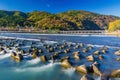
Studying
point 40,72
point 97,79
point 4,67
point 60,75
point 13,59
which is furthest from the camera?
point 13,59

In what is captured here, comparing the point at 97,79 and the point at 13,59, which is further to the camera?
the point at 13,59

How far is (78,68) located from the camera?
2605 centimetres

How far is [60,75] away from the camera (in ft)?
81.2

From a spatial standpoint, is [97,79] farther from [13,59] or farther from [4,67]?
[13,59]

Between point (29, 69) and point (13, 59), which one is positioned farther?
point (13, 59)

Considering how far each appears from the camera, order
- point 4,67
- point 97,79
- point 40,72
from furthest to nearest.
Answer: point 4,67
point 40,72
point 97,79

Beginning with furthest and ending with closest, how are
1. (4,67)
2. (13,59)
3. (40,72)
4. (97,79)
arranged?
(13,59), (4,67), (40,72), (97,79)

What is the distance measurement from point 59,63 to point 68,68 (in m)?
3.74

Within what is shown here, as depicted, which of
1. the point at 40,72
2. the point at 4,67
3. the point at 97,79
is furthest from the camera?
the point at 4,67

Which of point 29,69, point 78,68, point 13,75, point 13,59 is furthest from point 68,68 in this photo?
point 13,59

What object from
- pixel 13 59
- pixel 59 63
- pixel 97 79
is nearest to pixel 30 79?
pixel 97 79

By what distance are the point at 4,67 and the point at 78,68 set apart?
9.50 meters

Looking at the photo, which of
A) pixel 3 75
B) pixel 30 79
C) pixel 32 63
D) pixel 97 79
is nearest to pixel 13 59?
pixel 32 63

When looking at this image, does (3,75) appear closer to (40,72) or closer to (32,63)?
(40,72)
